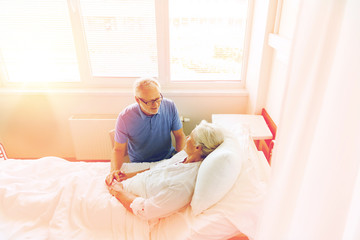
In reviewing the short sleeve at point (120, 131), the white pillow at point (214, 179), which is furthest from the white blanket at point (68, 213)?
the short sleeve at point (120, 131)

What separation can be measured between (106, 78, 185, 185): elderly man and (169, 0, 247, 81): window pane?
718 mm

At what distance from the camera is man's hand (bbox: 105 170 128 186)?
151 centimetres

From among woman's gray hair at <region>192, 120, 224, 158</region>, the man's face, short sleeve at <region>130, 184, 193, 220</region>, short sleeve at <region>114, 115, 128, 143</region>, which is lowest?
short sleeve at <region>130, 184, 193, 220</region>

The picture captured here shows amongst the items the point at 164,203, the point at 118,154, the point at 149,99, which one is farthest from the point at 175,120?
the point at 164,203

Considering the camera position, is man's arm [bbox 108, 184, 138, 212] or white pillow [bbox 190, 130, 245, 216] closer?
white pillow [bbox 190, 130, 245, 216]

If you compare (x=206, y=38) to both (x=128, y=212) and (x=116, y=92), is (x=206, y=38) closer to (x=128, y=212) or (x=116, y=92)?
(x=116, y=92)

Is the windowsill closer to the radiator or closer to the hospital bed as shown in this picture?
the radiator

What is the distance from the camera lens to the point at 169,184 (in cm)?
127

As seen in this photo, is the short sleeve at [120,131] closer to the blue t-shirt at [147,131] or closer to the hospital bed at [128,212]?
the blue t-shirt at [147,131]

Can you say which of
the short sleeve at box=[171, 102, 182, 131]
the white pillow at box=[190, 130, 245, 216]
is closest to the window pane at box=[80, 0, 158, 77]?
the short sleeve at box=[171, 102, 182, 131]

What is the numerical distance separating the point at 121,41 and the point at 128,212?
1.57 m

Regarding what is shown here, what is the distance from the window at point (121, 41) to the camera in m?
2.13

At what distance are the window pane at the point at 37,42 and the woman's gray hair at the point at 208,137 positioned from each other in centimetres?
164

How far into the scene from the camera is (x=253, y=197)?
3.82 ft
